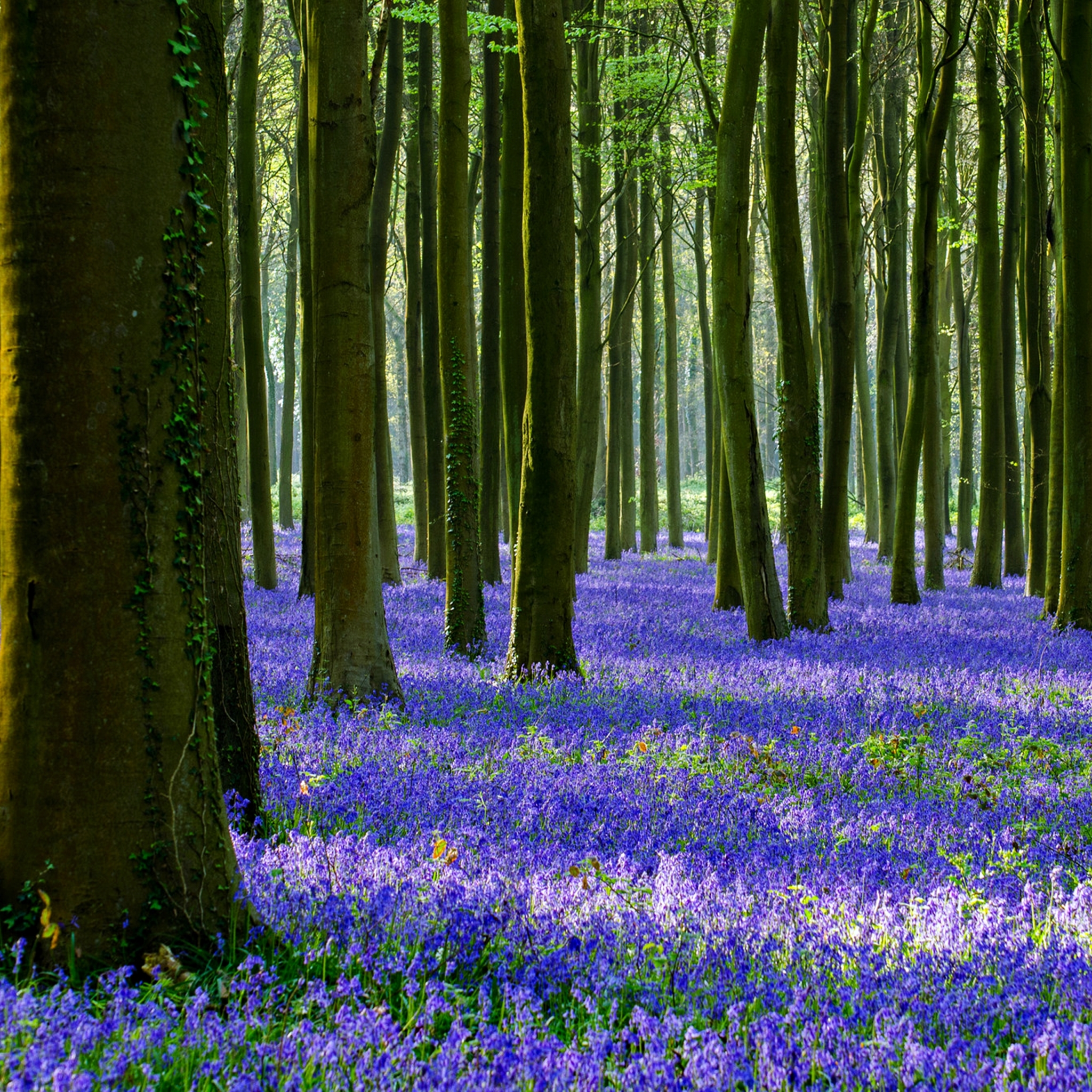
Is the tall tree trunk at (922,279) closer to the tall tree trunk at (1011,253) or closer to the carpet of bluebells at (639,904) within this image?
the tall tree trunk at (1011,253)

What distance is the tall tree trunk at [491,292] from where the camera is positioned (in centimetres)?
1369

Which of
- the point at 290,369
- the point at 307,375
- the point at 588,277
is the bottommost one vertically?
the point at 307,375

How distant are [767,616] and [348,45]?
7.08 metres

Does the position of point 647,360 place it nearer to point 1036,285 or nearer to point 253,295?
point 1036,285

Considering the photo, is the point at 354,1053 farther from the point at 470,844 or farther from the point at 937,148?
the point at 937,148

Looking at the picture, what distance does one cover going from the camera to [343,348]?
653 centimetres

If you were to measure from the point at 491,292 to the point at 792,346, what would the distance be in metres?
5.86

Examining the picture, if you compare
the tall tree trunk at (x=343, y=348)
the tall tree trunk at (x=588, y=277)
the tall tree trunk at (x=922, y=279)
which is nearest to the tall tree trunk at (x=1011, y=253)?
the tall tree trunk at (x=922, y=279)

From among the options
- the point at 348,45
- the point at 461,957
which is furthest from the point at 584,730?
the point at 348,45

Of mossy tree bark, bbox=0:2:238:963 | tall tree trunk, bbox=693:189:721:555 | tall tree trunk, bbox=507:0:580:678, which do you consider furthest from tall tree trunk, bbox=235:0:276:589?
mossy tree bark, bbox=0:2:238:963

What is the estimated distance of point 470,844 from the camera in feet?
12.8

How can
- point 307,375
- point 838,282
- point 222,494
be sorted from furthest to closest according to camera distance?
point 307,375
point 838,282
point 222,494

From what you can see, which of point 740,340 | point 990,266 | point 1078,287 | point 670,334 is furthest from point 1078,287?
point 670,334

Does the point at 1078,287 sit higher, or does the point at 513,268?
the point at 513,268
